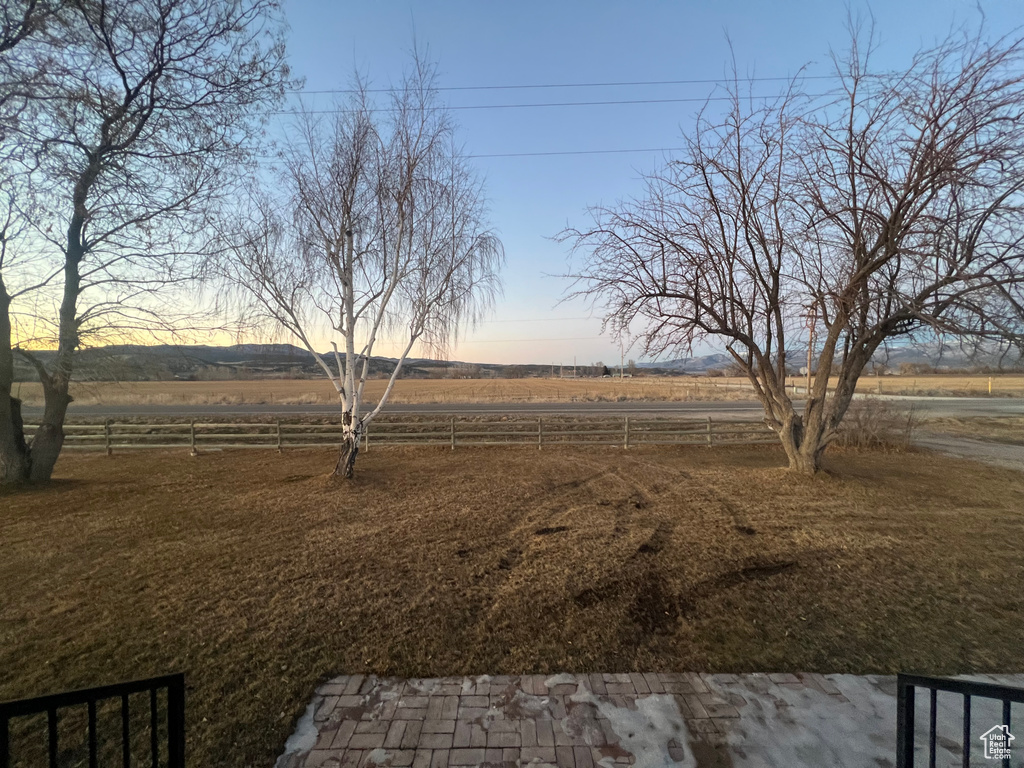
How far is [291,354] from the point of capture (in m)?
9.53

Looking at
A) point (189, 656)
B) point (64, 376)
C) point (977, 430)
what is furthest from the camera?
point (977, 430)

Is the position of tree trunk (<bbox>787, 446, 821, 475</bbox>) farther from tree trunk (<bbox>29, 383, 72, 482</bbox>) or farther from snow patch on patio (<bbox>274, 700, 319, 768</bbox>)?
tree trunk (<bbox>29, 383, 72, 482</bbox>)

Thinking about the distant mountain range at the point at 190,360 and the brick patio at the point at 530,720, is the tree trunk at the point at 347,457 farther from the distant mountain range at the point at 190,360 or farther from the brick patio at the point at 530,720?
the brick patio at the point at 530,720

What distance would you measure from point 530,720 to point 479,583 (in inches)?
82.2

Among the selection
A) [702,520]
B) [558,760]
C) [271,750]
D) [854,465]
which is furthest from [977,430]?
[271,750]

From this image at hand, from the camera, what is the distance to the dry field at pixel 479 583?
3.63m

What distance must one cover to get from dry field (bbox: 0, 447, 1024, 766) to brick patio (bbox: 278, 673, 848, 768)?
0.17 m

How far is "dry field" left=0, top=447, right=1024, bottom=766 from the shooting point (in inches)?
143

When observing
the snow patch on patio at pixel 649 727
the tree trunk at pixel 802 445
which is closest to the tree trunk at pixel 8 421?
the snow patch on patio at pixel 649 727

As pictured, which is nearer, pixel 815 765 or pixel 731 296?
pixel 815 765

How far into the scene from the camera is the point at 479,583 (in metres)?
5.06

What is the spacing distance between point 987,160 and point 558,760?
8834mm

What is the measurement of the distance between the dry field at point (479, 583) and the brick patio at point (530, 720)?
0.56 ft

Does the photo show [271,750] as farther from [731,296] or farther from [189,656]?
[731,296]
